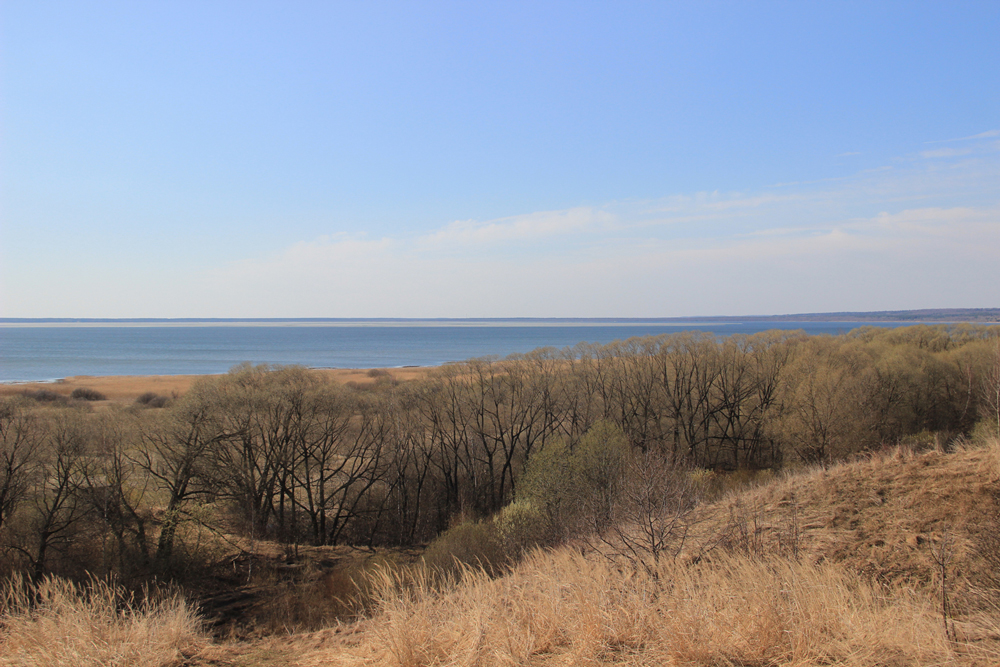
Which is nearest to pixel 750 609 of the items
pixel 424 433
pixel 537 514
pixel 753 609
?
pixel 753 609

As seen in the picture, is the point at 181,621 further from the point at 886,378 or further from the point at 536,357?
the point at 886,378

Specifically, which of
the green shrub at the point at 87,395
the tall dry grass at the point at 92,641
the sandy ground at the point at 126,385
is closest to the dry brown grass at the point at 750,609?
the tall dry grass at the point at 92,641

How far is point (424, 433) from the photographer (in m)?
37.2

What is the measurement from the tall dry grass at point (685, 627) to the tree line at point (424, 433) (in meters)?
11.6

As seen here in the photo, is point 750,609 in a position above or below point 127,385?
above

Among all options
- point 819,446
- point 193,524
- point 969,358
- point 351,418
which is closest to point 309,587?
point 193,524

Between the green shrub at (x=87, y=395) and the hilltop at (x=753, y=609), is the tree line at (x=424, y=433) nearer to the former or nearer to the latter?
the hilltop at (x=753, y=609)

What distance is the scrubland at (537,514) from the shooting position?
6.18 m

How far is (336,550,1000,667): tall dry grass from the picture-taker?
5.20 metres

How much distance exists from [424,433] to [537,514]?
16.8m

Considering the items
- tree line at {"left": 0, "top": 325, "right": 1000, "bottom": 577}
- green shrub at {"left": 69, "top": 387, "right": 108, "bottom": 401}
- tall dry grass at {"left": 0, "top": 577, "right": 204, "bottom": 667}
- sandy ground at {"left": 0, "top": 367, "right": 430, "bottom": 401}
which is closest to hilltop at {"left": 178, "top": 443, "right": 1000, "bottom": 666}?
tall dry grass at {"left": 0, "top": 577, "right": 204, "bottom": 667}

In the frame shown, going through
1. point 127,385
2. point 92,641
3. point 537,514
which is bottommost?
point 537,514

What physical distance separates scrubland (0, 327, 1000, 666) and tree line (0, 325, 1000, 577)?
17cm

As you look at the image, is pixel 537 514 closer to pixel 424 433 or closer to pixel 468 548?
pixel 468 548
